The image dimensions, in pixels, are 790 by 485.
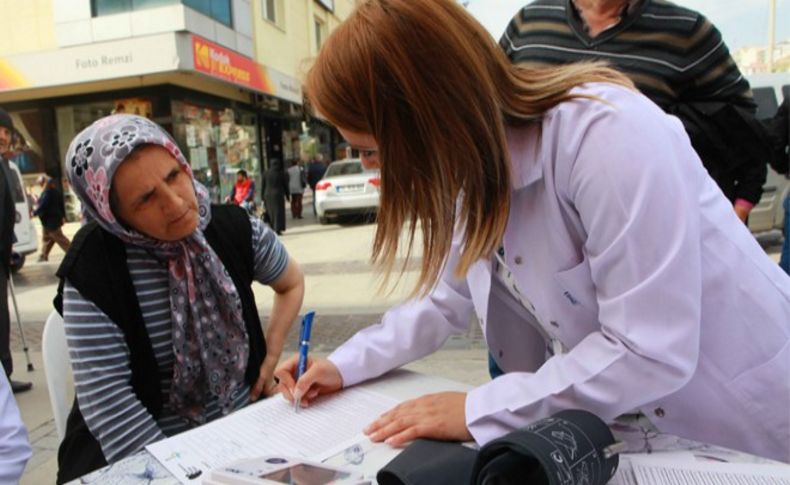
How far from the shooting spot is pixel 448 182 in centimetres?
109

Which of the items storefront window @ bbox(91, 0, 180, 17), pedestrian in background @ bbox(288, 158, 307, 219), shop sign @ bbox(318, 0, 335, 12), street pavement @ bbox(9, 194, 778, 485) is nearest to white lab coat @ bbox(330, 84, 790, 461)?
street pavement @ bbox(9, 194, 778, 485)

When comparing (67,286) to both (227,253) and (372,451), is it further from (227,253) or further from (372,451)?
(372,451)

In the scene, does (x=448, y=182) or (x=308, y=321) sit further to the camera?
(x=308, y=321)

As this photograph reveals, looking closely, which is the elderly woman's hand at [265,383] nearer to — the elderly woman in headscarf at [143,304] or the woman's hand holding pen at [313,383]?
the elderly woman in headscarf at [143,304]

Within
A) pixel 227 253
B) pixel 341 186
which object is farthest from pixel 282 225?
pixel 227 253

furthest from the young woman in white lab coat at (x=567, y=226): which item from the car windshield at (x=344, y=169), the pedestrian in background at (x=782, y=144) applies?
the car windshield at (x=344, y=169)

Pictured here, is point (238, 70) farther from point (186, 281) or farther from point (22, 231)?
point (186, 281)

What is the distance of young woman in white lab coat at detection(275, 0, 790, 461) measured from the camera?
961 mm

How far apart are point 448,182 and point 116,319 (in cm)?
95

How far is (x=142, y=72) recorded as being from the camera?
11.9m

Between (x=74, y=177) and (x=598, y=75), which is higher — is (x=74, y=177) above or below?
below

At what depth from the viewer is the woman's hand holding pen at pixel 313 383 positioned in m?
1.35

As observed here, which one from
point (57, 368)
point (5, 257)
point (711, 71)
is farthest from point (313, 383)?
point (5, 257)

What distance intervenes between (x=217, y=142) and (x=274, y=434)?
14562 millimetres
